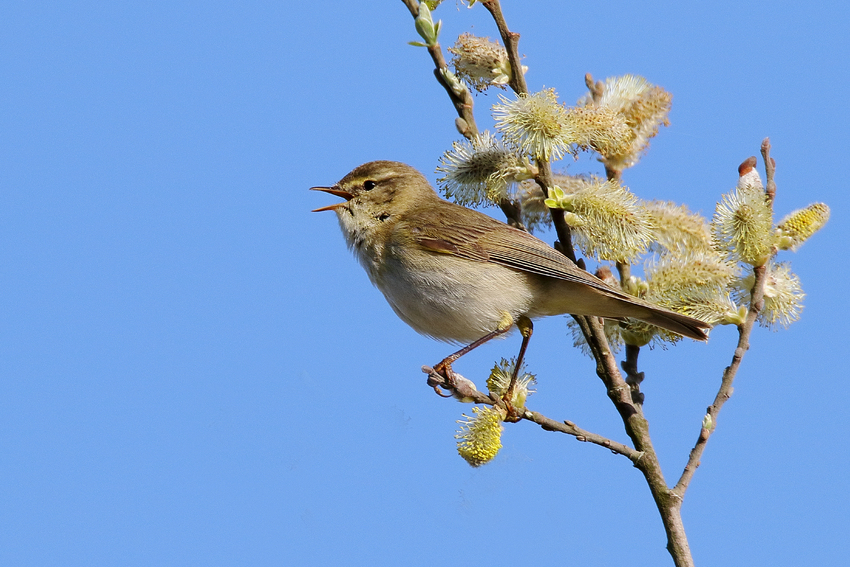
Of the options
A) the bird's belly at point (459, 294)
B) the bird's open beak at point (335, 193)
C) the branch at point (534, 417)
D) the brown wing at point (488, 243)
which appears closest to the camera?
the branch at point (534, 417)

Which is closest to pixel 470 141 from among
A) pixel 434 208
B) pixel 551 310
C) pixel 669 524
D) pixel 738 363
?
pixel 434 208

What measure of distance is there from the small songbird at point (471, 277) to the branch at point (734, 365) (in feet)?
1.43

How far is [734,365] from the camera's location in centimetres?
331

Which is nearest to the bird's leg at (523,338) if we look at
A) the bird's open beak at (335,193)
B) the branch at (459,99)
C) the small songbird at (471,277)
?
the small songbird at (471,277)

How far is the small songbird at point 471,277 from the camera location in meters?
3.90

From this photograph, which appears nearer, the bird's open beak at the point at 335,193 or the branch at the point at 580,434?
the branch at the point at 580,434

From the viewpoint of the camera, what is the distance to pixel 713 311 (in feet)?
11.3

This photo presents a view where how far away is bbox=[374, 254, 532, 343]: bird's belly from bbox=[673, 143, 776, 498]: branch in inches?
43.7

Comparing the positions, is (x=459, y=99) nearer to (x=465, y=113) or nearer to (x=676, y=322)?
(x=465, y=113)

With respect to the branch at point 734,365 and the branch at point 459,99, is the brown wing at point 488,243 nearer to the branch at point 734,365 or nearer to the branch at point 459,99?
the branch at point 459,99

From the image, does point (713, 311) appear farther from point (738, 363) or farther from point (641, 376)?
point (641, 376)

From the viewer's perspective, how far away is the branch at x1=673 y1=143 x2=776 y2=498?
10.5 feet

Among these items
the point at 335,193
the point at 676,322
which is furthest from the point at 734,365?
the point at 335,193

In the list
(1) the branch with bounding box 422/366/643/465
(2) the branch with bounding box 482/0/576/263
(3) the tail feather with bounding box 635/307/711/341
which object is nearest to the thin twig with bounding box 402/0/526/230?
(2) the branch with bounding box 482/0/576/263
